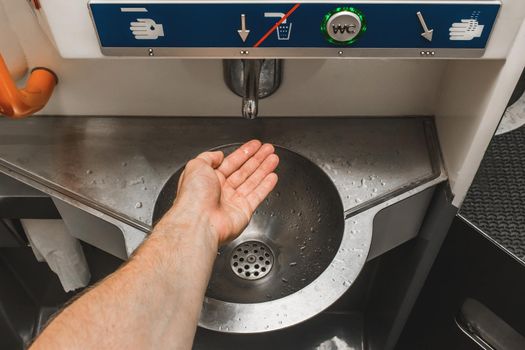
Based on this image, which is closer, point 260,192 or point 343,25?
point 343,25

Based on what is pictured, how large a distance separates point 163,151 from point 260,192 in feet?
0.85

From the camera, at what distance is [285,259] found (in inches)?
43.2

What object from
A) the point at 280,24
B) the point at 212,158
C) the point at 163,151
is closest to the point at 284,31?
the point at 280,24

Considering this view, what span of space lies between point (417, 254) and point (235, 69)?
0.60 m

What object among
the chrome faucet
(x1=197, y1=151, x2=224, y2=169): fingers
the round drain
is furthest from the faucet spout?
the round drain

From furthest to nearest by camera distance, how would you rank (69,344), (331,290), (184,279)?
(331,290) → (184,279) → (69,344)

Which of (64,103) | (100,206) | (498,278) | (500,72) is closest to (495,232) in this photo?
(498,278)

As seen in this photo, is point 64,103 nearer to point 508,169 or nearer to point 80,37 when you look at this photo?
point 80,37

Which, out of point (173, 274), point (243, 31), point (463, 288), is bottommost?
point (463, 288)

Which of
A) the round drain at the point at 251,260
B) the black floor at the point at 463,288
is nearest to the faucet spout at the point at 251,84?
the round drain at the point at 251,260

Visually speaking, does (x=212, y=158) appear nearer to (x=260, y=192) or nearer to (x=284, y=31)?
(x=260, y=192)

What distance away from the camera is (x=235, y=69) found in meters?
0.97

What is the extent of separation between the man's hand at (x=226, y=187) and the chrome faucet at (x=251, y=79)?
10cm

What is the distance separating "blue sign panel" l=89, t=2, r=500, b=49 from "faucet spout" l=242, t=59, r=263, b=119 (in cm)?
14
